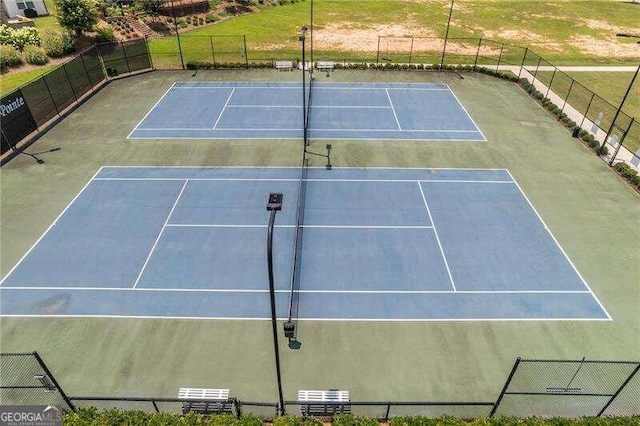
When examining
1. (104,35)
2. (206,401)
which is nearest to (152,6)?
(104,35)

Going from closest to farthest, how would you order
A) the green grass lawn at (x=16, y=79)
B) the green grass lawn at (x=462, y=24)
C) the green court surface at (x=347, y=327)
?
the green court surface at (x=347, y=327) → the green grass lawn at (x=16, y=79) → the green grass lawn at (x=462, y=24)

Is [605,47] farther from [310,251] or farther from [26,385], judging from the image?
[26,385]

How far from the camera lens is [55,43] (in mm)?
39062

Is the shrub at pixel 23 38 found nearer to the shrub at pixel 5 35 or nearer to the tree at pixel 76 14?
the shrub at pixel 5 35

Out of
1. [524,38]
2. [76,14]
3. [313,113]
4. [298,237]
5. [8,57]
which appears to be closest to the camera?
[298,237]

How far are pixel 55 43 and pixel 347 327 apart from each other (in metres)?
41.2

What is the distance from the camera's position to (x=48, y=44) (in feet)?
127

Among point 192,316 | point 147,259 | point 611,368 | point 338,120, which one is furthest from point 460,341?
point 338,120

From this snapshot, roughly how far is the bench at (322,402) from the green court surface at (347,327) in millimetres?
775

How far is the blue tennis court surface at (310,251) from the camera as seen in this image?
16.2m

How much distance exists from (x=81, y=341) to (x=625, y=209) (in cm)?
2626

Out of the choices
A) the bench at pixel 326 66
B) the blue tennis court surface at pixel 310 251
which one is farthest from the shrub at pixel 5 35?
the bench at pixel 326 66

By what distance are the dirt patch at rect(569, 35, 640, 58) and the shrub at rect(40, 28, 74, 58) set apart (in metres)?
54.2

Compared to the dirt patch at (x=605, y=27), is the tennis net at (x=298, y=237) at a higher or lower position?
lower
